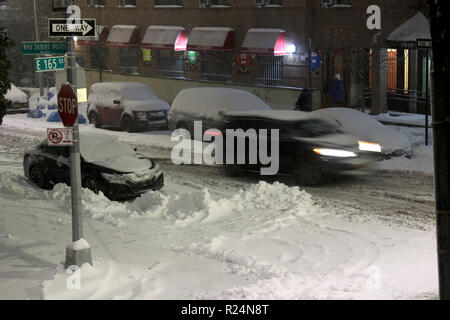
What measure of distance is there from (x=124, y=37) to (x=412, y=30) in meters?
17.9

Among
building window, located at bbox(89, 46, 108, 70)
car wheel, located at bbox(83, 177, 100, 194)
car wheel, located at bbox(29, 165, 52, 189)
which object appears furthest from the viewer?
building window, located at bbox(89, 46, 108, 70)

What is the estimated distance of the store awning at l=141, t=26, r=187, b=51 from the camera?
3572 cm

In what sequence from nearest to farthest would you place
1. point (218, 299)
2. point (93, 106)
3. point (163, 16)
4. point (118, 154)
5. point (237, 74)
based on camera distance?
1. point (218, 299)
2. point (118, 154)
3. point (93, 106)
4. point (237, 74)
5. point (163, 16)

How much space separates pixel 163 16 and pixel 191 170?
2033 cm

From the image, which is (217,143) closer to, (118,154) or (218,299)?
(118,154)

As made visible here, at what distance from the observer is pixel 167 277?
9.84 meters

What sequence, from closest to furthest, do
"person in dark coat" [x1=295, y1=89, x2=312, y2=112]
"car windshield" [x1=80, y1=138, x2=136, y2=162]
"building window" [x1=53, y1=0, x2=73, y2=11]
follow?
"building window" [x1=53, y1=0, x2=73, y2=11] < "car windshield" [x1=80, y1=138, x2=136, y2=162] < "person in dark coat" [x1=295, y1=89, x2=312, y2=112]

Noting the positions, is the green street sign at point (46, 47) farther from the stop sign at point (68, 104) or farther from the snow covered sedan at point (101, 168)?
the snow covered sedan at point (101, 168)

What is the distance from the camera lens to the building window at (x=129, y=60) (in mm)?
40094

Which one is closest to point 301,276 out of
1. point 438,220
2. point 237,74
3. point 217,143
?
point 438,220

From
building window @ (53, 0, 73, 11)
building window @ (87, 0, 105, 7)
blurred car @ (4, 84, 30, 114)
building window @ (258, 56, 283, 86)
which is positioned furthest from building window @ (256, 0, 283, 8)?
building window @ (53, 0, 73, 11)

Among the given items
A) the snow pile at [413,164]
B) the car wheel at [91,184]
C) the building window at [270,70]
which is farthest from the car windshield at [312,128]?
the building window at [270,70]

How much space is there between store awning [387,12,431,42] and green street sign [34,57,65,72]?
18.9m

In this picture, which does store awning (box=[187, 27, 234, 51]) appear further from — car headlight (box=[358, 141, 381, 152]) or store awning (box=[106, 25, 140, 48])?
car headlight (box=[358, 141, 381, 152])
